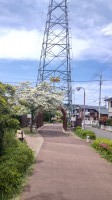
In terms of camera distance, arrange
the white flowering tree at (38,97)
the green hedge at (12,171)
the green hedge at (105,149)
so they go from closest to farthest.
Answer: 1. the green hedge at (12,171)
2. the green hedge at (105,149)
3. the white flowering tree at (38,97)

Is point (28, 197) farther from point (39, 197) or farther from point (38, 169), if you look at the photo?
point (38, 169)

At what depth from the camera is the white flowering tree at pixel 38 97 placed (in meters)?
38.6

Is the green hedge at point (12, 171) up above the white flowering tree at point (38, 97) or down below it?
below

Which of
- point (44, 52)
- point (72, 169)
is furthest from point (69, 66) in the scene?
point (72, 169)

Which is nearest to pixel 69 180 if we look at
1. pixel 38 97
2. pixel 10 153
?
pixel 10 153

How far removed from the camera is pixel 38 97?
3891 centimetres

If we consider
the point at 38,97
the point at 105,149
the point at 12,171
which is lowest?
the point at 12,171

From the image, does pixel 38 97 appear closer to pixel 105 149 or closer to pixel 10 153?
pixel 105 149

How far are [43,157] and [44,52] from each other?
1418 inches

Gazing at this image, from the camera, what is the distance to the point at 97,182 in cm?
1252

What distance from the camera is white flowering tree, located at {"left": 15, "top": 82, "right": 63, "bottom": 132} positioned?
127ft

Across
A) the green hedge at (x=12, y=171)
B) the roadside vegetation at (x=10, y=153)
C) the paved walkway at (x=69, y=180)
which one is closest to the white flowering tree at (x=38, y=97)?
the roadside vegetation at (x=10, y=153)

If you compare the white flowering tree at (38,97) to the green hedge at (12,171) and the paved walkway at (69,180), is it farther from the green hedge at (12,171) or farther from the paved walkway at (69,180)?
the green hedge at (12,171)

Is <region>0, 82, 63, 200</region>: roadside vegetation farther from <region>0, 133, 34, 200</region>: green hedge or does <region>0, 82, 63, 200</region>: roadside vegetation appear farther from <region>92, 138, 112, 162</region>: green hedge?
<region>92, 138, 112, 162</region>: green hedge
